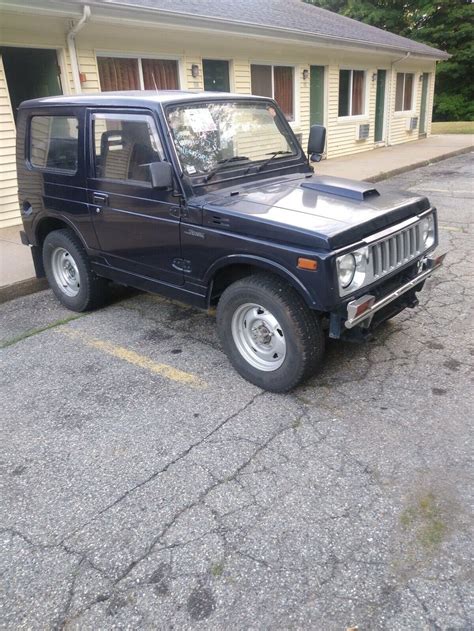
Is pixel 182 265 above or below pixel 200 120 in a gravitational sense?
below

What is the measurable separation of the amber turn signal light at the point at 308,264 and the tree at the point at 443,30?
3233cm

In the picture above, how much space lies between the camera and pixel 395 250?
3.45 metres

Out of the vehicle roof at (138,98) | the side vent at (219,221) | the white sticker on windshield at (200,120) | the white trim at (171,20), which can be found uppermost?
the white trim at (171,20)

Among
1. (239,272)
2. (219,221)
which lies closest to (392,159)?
(239,272)

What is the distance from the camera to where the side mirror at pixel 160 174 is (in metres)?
3.42

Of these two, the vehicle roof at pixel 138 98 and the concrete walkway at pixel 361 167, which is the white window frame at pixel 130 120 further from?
the concrete walkway at pixel 361 167

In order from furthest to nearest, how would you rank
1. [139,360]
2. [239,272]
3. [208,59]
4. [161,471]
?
[208,59], [139,360], [239,272], [161,471]

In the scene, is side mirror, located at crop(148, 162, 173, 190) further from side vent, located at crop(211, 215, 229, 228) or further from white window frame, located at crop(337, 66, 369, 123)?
white window frame, located at crop(337, 66, 369, 123)

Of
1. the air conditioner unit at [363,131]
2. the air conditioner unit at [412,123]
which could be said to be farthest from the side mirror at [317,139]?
the air conditioner unit at [412,123]

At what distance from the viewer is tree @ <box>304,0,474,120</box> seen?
29297 millimetres

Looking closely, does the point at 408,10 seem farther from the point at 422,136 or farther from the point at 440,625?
the point at 440,625

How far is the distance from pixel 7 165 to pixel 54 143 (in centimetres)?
397

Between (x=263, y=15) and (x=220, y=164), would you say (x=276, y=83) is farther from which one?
(x=220, y=164)

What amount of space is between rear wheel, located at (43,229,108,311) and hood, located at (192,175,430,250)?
1.68m
